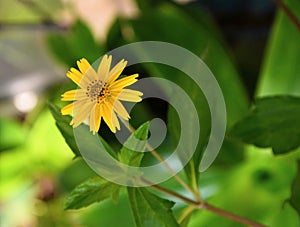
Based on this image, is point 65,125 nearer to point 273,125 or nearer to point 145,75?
point 273,125

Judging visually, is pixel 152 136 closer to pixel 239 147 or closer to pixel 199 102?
pixel 199 102

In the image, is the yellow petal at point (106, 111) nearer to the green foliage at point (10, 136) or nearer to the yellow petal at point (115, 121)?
the yellow petal at point (115, 121)

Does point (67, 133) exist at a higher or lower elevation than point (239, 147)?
higher

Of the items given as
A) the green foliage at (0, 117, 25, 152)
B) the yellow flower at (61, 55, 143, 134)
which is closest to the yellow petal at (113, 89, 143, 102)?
the yellow flower at (61, 55, 143, 134)

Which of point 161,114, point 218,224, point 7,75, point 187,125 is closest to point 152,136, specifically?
point 187,125

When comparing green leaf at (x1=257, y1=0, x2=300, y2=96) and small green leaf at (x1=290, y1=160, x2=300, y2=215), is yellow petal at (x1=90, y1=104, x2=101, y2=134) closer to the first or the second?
small green leaf at (x1=290, y1=160, x2=300, y2=215)

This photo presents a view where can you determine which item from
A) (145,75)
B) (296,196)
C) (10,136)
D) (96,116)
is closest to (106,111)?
(96,116)

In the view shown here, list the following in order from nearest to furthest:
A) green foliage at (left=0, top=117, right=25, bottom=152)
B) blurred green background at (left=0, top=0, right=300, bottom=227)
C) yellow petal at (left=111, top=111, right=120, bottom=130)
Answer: yellow petal at (left=111, top=111, right=120, bottom=130) → blurred green background at (left=0, top=0, right=300, bottom=227) → green foliage at (left=0, top=117, right=25, bottom=152)
